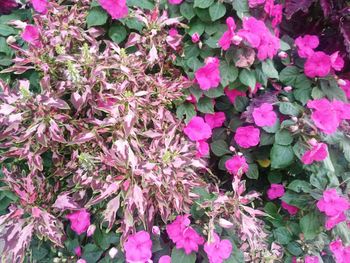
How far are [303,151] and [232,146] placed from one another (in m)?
0.34

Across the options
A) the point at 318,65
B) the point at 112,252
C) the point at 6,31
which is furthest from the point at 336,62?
the point at 6,31

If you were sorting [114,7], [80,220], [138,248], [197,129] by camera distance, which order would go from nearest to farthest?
[138,248], [80,220], [114,7], [197,129]

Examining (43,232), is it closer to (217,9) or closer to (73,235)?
(73,235)

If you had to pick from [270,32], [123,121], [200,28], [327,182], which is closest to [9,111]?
[123,121]

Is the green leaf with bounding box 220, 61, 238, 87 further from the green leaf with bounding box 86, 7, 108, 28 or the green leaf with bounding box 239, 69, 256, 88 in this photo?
the green leaf with bounding box 86, 7, 108, 28

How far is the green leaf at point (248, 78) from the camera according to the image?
5.49 ft

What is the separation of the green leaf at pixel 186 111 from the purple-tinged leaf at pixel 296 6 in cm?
56

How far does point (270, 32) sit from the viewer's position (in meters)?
1.75

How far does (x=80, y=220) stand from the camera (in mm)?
1532

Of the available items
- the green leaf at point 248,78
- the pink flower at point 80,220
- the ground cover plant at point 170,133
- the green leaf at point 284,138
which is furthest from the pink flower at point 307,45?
the pink flower at point 80,220

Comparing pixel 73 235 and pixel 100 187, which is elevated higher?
pixel 100 187

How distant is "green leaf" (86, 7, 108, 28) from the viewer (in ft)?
5.53

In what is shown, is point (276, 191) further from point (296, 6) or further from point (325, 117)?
point (296, 6)

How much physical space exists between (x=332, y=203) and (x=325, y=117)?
13.3 inches
